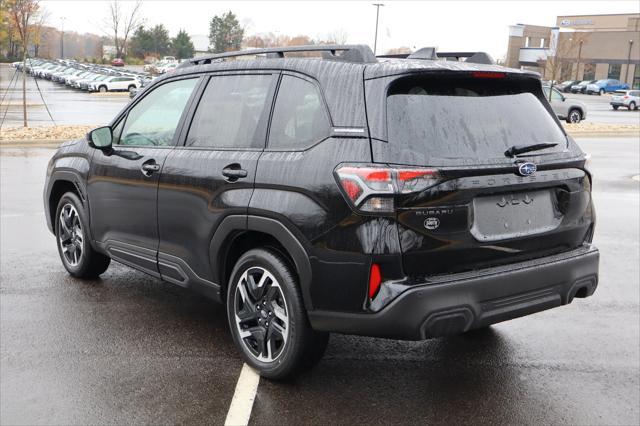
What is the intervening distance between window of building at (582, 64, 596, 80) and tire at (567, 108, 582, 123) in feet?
230

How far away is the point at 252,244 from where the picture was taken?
418cm

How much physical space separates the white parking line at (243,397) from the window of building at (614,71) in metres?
97.9

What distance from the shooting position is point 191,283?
459 centimetres

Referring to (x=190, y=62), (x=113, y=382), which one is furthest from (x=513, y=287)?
(x=190, y=62)

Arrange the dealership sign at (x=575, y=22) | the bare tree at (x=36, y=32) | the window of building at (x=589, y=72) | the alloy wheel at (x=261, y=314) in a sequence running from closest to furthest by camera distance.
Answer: the alloy wheel at (x=261, y=314)
the bare tree at (x=36, y=32)
the window of building at (x=589, y=72)
the dealership sign at (x=575, y=22)

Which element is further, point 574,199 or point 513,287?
point 574,199

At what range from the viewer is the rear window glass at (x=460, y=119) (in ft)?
11.5

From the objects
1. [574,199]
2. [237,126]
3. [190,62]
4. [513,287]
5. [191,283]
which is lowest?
[191,283]

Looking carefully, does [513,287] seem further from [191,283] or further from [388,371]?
[191,283]

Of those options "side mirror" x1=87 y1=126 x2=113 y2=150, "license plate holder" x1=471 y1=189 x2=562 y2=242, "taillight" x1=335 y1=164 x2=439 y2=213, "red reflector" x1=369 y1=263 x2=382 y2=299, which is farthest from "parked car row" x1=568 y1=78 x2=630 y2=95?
"red reflector" x1=369 y1=263 x2=382 y2=299

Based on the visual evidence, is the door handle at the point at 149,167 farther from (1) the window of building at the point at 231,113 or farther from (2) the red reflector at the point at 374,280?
(2) the red reflector at the point at 374,280

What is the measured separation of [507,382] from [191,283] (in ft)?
6.83

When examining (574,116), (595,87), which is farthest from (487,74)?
(595,87)

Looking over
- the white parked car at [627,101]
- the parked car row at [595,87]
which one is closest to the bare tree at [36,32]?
the white parked car at [627,101]
